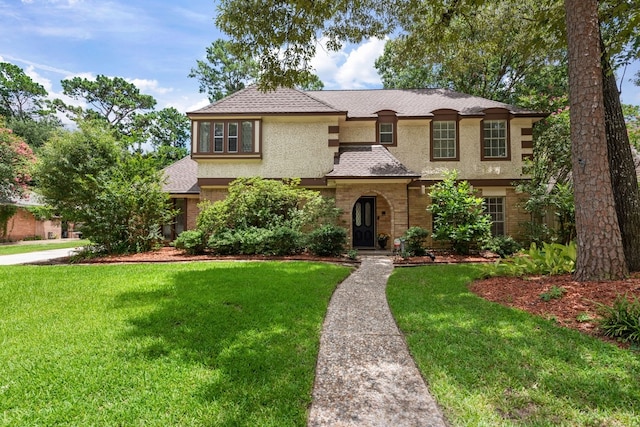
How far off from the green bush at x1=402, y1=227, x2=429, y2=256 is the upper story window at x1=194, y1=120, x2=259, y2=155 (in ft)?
26.4

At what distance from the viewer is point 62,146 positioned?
13570 mm

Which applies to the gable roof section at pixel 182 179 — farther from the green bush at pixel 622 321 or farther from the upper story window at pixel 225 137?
the green bush at pixel 622 321

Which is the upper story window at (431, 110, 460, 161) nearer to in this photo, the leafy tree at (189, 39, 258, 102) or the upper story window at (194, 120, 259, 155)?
the upper story window at (194, 120, 259, 155)

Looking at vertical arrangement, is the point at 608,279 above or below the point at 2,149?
below

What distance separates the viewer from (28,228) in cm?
2530

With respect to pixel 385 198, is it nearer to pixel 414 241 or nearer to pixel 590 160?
pixel 414 241

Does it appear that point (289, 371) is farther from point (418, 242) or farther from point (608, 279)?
point (418, 242)

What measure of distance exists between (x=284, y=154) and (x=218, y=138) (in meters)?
3.26

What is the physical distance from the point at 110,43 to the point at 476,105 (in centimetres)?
1617

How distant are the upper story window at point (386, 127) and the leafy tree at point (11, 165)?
2347cm

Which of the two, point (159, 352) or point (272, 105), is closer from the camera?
point (159, 352)

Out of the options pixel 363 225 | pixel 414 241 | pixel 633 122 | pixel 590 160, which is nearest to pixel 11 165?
pixel 363 225

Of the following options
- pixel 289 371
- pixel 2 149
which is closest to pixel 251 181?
pixel 289 371

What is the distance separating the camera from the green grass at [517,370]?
2.69 metres
